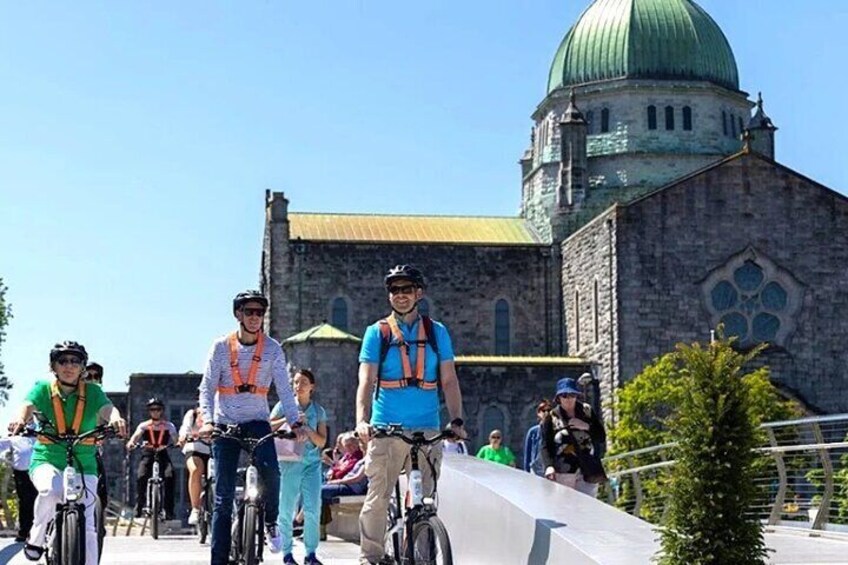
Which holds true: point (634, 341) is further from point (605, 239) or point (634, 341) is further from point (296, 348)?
point (296, 348)

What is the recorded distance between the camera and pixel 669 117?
5950 centimetres

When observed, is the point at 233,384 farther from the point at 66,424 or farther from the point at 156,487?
the point at 156,487

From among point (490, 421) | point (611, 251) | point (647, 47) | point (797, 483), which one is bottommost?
point (797, 483)

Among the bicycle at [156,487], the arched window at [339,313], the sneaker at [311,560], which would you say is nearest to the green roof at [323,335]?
the arched window at [339,313]

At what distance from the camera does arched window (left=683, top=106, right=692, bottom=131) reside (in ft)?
195

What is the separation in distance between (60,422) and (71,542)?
3.29 ft

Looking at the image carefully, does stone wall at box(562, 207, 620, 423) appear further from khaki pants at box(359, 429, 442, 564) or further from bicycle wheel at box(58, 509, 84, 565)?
bicycle wheel at box(58, 509, 84, 565)

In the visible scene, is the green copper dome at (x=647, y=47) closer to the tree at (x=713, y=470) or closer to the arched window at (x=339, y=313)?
the arched window at (x=339, y=313)

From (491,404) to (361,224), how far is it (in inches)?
446

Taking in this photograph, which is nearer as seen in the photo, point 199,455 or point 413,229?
point 199,455

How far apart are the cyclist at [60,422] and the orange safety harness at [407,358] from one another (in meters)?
1.87

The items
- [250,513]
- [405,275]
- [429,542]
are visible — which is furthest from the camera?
[250,513]

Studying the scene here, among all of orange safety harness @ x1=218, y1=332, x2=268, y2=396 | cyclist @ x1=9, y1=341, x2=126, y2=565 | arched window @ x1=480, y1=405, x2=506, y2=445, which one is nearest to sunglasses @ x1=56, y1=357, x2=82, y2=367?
cyclist @ x1=9, y1=341, x2=126, y2=565

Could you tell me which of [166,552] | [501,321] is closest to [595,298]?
[501,321]
